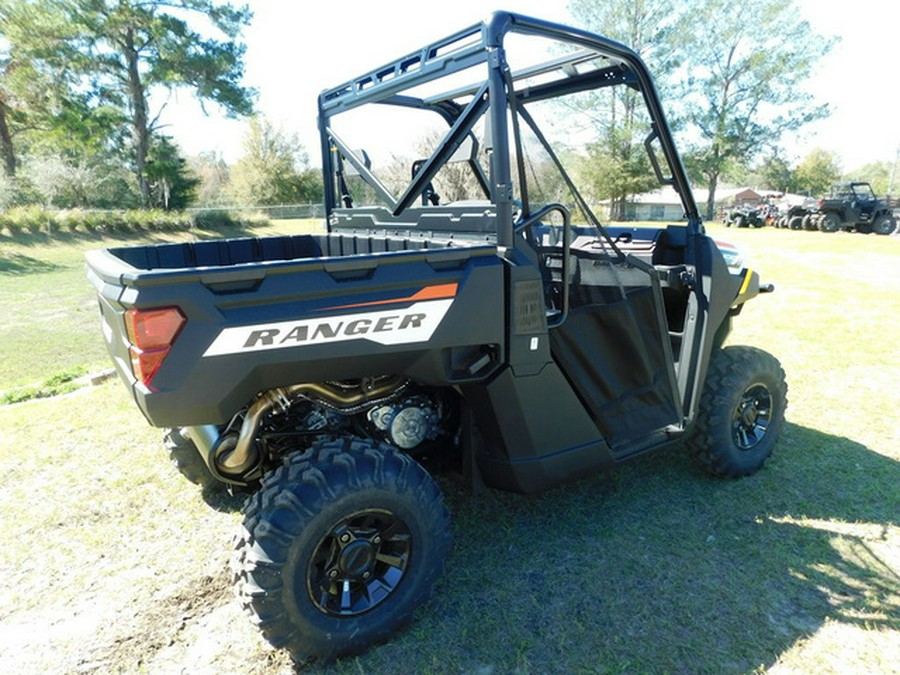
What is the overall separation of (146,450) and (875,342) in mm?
7245

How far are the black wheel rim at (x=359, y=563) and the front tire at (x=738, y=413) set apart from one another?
191 centimetres

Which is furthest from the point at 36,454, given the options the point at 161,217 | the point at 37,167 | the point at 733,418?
the point at 37,167

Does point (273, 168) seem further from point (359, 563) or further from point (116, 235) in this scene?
point (359, 563)

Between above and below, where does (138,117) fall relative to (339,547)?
above

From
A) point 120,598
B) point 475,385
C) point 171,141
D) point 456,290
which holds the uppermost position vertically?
point 171,141

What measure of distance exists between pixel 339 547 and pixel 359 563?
0.34ft

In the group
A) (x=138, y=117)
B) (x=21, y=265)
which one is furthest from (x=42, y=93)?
(x=21, y=265)

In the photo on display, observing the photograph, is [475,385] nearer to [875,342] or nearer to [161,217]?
[875,342]

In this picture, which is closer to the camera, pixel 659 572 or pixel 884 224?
pixel 659 572

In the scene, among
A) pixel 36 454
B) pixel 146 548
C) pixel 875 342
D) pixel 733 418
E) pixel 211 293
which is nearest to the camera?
pixel 211 293

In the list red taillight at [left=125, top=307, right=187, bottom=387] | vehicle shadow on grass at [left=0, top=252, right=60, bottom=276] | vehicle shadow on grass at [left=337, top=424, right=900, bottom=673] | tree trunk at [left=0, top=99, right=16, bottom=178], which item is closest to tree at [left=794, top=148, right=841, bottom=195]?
tree trunk at [left=0, top=99, right=16, bottom=178]

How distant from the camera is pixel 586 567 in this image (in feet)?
8.77

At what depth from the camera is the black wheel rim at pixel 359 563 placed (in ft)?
7.07

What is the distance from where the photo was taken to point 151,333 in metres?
1.80
